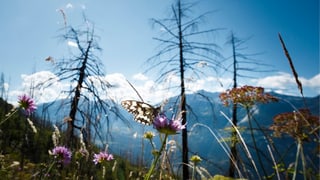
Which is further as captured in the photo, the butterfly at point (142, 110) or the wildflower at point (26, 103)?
the wildflower at point (26, 103)

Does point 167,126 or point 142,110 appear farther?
point 142,110

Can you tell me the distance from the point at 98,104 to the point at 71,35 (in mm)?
2134

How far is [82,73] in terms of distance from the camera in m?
8.59

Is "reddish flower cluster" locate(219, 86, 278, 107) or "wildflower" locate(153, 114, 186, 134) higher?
"reddish flower cluster" locate(219, 86, 278, 107)

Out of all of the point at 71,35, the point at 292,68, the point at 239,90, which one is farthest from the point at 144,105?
the point at 71,35

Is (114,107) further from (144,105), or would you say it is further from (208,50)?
(144,105)

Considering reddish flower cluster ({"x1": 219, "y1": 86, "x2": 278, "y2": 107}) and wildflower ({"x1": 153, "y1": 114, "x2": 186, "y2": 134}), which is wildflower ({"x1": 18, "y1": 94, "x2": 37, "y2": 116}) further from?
reddish flower cluster ({"x1": 219, "y1": 86, "x2": 278, "y2": 107})

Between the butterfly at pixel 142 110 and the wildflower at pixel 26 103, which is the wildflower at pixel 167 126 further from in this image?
the wildflower at pixel 26 103

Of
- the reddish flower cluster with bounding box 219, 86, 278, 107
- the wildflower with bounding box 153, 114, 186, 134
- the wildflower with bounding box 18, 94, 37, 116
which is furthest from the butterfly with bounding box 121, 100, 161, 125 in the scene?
the reddish flower cluster with bounding box 219, 86, 278, 107

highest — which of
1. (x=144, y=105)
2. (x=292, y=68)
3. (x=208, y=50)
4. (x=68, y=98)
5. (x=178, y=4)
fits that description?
(x=178, y=4)

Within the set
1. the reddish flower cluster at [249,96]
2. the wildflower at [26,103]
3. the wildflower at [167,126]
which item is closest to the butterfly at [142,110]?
the wildflower at [167,126]

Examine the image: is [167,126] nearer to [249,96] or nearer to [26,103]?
[26,103]

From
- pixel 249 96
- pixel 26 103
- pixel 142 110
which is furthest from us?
pixel 249 96

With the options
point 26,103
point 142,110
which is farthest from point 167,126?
point 26,103
